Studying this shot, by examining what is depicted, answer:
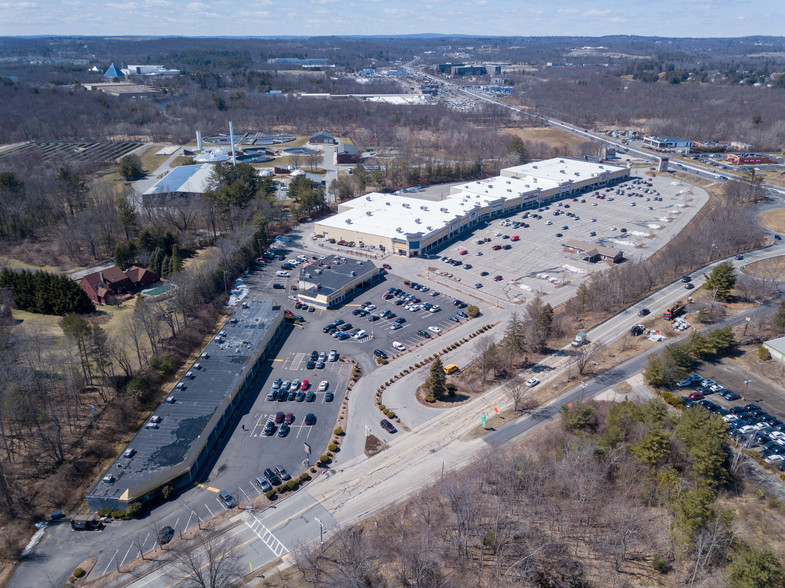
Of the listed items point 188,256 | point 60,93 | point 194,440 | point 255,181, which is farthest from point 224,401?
point 60,93

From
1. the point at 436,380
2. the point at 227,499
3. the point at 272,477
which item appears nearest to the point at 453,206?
the point at 436,380

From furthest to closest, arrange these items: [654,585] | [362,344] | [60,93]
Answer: [60,93], [362,344], [654,585]

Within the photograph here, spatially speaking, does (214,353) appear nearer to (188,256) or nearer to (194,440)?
(194,440)

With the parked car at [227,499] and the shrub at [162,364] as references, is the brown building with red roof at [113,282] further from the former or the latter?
the parked car at [227,499]

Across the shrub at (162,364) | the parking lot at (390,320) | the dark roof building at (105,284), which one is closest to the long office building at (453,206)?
the parking lot at (390,320)

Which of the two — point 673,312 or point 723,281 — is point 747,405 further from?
point 723,281

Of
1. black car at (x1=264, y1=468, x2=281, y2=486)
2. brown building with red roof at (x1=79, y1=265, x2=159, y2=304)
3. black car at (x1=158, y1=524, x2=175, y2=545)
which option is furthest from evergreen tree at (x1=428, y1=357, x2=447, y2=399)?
brown building with red roof at (x1=79, y1=265, x2=159, y2=304)
